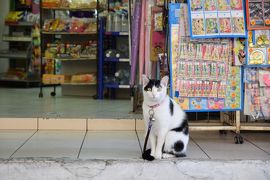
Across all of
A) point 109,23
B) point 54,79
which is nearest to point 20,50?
point 54,79

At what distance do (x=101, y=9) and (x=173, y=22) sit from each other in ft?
10.2

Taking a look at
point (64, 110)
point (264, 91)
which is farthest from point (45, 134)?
point (264, 91)

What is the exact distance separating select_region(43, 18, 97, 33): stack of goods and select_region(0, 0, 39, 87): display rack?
1922mm

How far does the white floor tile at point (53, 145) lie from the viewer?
4180mm

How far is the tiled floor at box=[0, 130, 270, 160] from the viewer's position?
13.7ft

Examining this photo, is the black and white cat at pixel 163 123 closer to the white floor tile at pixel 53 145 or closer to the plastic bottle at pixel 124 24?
the white floor tile at pixel 53 145

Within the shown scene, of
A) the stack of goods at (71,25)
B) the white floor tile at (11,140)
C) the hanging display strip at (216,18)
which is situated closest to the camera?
the white floor tile at (11,140)

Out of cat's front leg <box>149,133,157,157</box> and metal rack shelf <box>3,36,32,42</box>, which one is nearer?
cat's front leg <box>149,133,157,157</box>

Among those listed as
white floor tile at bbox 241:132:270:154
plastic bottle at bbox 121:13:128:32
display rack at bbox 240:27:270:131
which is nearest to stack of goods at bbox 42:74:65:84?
plastic bottle at bbox 121:13:128:32

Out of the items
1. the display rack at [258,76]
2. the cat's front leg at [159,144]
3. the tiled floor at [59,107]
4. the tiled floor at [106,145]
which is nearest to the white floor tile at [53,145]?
the tiled floor at [106,145]

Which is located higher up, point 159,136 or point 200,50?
point 200,50

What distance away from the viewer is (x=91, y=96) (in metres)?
7.70

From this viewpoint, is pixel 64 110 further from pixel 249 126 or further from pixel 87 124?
pixel 249 126

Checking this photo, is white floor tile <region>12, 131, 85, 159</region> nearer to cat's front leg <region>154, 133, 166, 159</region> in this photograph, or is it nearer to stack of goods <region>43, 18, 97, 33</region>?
cat's front leg <region>154, 133, 166, 159</region>
